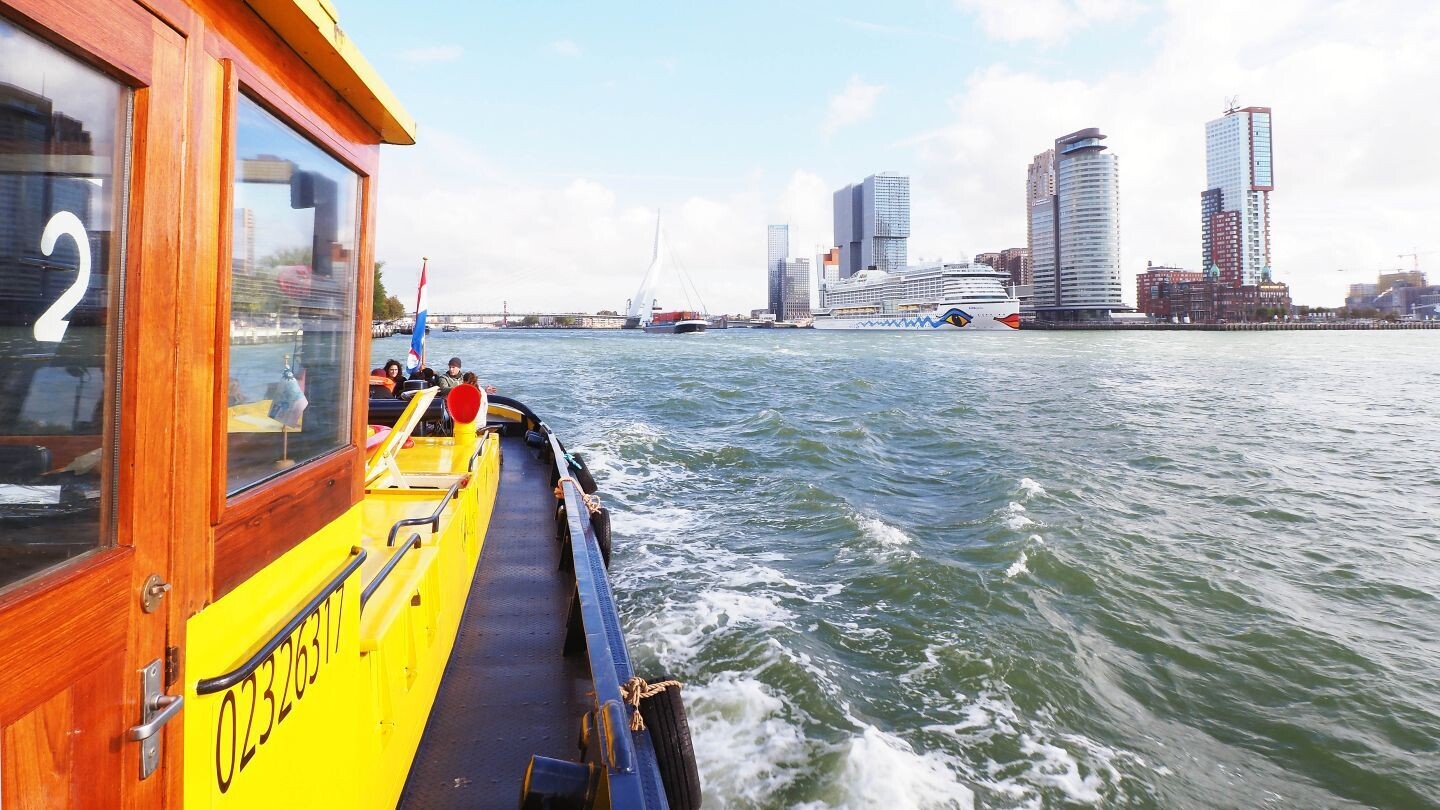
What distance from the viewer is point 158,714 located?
1365 millimetres

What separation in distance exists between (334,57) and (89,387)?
1055 mm

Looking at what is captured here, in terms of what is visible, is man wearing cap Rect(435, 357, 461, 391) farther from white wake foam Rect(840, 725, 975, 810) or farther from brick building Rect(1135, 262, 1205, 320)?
brick building Rect(1135, 262, 1205, 320)

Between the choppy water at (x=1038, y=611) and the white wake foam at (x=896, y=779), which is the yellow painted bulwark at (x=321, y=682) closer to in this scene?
the choppy water at (x=1038, y=611)

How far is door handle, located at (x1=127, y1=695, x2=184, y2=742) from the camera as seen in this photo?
1318mm

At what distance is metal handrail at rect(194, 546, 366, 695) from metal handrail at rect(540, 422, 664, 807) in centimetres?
106

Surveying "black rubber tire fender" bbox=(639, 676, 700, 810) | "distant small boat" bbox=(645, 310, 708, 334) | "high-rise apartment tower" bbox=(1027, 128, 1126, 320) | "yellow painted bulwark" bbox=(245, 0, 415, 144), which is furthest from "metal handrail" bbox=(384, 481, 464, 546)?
"high-rise apartment tower" bbox=(1027, 128, 1126, 320)

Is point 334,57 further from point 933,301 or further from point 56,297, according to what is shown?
point 933,301

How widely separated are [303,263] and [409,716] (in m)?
1.99

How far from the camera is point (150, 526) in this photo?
1.37 m

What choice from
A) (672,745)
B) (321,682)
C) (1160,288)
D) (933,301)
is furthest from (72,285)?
(1160,288)

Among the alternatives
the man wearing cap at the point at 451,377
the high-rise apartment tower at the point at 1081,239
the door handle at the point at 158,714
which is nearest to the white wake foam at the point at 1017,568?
the door handle at the point at 158,714

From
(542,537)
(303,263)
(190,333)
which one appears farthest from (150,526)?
(542,537)

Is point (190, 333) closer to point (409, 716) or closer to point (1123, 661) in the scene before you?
point (409, 716)

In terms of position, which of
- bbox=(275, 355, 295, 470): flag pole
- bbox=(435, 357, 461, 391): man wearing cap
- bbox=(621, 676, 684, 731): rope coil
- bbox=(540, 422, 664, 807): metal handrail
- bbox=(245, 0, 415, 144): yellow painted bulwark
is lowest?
bbox=(621, 676, 684, 731): rope coil
